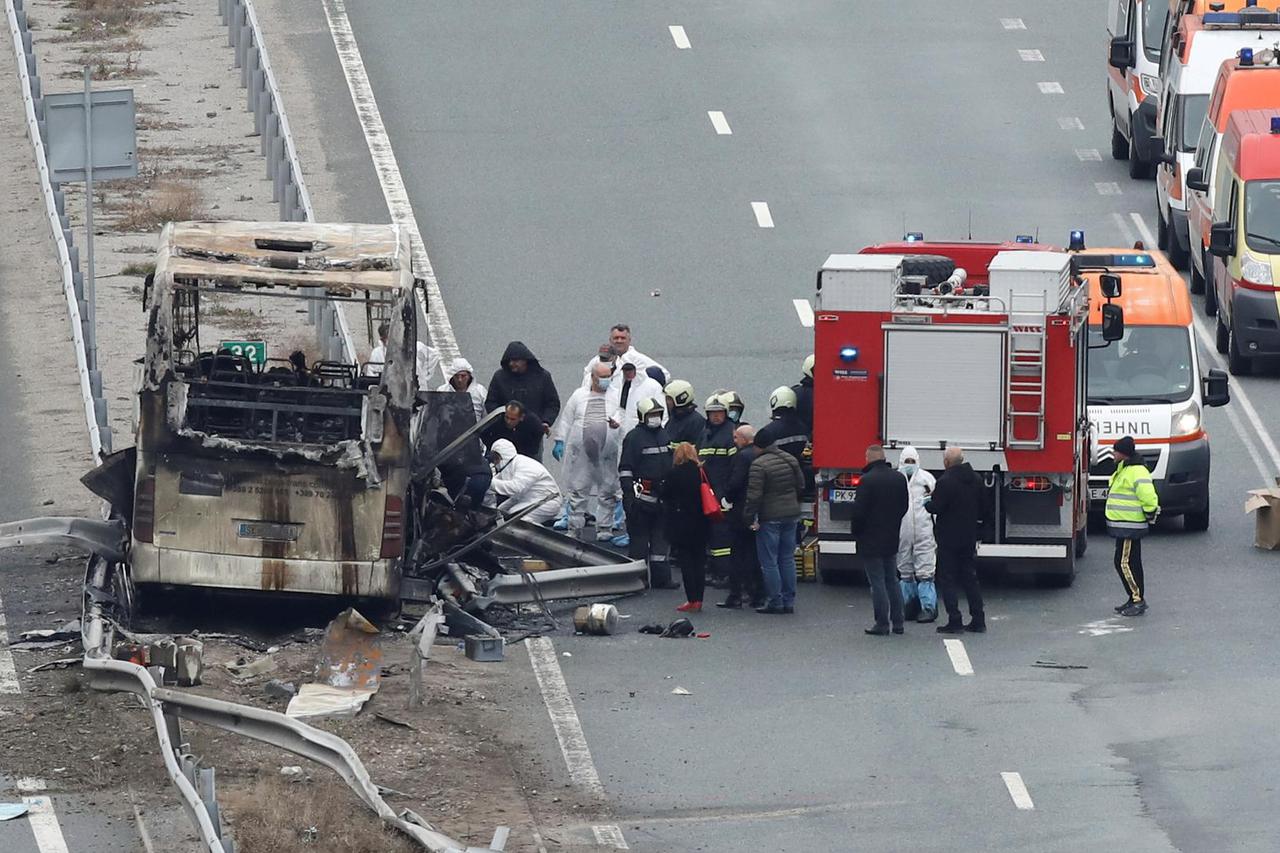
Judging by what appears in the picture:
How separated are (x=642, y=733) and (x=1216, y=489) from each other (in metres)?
9.22

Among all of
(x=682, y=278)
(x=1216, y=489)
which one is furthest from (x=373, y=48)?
(x=1216, y=489)

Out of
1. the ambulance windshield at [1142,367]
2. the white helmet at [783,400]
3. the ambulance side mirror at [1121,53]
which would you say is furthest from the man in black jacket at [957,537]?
the ambulance side mirror at [1121,53]

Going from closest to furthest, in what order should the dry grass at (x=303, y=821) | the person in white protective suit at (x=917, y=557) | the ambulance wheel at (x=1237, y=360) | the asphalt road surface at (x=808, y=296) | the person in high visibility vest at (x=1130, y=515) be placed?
the dry grass at (x=303, y=821), the asphalt road surface at (x=808, y=296), the person in white protective suit at (x=917, y=557), the person in high visibility vest at (x=1130, y=515), the ambulance wheel at (x=1237, y=360)

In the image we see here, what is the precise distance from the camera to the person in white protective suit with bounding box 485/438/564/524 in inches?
923

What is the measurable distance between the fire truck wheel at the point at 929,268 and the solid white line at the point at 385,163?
525 cm

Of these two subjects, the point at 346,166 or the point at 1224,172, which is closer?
the point at 1224,172

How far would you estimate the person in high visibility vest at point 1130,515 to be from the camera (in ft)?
73.6

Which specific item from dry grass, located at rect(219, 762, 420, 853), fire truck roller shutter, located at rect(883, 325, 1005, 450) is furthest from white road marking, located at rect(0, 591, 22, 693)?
fire truck roller shutter, located at rect(883, 325, 1005, 450)

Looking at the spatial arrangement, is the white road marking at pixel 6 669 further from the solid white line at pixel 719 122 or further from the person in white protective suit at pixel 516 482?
the solid white line at pixel 719 122

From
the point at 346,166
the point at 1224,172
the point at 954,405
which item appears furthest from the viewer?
the point at 346,166

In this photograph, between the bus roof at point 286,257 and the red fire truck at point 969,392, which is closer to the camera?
the bus roof at point 286,257

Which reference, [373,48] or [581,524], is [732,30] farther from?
[581,524]

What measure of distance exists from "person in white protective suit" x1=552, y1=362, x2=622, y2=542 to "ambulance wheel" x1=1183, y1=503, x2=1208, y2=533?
15.8 ft

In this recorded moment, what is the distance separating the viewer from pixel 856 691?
2016cm
